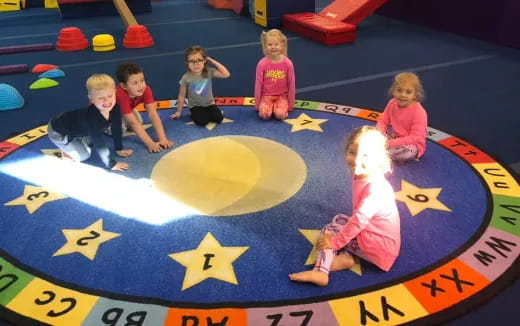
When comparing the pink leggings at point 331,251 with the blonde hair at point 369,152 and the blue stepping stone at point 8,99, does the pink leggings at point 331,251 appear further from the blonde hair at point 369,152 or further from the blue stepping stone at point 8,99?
the blue stepping stone at point 8,99

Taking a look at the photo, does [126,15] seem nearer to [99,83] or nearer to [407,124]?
[99,83]

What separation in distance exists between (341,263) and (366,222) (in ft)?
0.89

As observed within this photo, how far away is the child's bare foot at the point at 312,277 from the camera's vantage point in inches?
84.2

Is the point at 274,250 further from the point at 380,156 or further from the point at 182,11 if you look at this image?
the point at 182,11

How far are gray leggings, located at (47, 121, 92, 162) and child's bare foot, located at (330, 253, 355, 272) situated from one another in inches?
85.0

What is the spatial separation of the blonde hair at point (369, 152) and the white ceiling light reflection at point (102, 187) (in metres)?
1.14

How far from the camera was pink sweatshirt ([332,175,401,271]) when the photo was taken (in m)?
2.12

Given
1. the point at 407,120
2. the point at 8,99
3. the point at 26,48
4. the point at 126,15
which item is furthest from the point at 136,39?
the point at 407,120

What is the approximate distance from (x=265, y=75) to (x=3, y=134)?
2360mm

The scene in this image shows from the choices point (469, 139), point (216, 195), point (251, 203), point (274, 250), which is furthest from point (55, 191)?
point (469, 139)

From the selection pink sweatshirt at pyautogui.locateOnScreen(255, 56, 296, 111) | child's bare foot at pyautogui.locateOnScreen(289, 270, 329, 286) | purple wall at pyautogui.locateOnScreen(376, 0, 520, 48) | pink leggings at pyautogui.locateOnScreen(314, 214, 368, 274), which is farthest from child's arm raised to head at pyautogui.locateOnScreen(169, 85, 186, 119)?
purple wall at pyautogui.locateOnScreen(376, 0, 520, 48)

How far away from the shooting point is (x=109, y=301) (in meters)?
2.11

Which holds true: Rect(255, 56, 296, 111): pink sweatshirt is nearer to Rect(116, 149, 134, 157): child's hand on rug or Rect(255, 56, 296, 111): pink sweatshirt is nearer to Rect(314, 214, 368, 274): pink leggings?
Rect(116, 149, 134, 157): child's hand on rug

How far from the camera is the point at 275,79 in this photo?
4.14 metres
